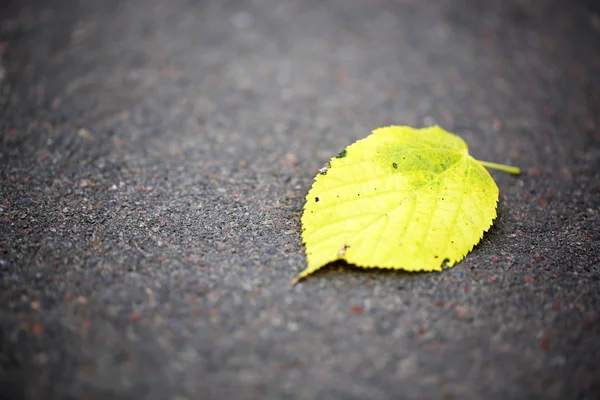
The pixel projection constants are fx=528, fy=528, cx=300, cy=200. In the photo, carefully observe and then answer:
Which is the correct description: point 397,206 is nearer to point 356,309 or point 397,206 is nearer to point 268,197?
point 356,309

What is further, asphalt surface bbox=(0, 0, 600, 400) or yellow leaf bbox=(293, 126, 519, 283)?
yellow leaf bbox=(293, 126, 519, 283)

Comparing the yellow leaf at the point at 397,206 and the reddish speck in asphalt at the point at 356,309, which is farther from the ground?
the yellow leaf at the point at 397,206

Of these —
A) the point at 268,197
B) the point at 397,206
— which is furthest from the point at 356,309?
the point at 268,197

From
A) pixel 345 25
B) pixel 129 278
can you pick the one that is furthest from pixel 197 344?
pixel 345 25

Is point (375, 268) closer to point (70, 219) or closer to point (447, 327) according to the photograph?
point (447, 327)

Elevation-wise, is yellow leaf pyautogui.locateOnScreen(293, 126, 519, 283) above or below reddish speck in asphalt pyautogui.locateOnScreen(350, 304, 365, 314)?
above
